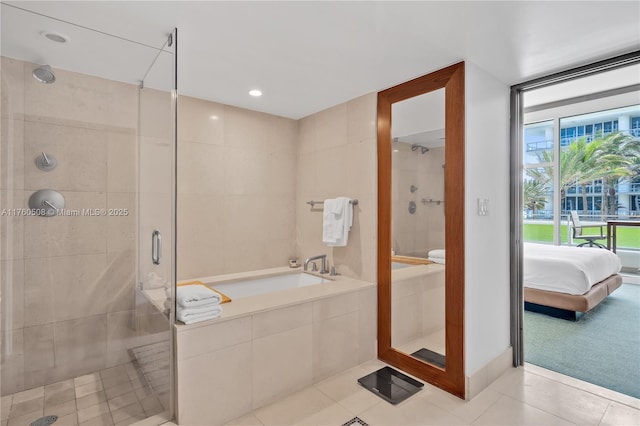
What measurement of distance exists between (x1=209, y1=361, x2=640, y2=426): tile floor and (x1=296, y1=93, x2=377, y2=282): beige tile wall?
97cm

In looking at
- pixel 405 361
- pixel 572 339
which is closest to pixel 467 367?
pixel 405 361

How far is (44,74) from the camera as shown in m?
1.79

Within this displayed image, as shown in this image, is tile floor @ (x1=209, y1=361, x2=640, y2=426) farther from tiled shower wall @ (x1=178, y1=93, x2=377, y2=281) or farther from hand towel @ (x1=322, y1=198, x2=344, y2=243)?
hand towel @ (x1=322, y1=198, x2=344, y2=243)

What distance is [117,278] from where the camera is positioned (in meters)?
2.15

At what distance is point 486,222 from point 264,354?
1.80 meters

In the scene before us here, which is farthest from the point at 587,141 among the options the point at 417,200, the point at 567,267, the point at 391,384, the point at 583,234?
the point at 391,384

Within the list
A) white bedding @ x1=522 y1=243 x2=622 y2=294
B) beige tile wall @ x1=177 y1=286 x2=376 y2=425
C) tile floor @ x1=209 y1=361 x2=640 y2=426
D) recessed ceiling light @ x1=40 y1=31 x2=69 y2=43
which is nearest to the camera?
recessed ceiling light @ x1=40 y1=31 x2=69 y2=43

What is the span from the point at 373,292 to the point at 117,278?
1900 mm

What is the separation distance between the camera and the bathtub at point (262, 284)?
9.81 ft

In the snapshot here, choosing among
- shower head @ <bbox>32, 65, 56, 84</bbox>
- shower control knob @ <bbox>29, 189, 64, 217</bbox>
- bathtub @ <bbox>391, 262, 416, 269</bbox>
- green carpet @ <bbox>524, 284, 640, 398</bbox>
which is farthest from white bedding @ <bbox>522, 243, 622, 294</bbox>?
shower head @ <bbox>32, 65, 56, 84</bbox>

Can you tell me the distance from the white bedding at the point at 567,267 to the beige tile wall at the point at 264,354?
1495 millimetres

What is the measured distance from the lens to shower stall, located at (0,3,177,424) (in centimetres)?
171

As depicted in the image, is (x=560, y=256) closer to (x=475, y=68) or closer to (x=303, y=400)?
(x=475, y=68)

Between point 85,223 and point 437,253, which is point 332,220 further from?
point 85,223
